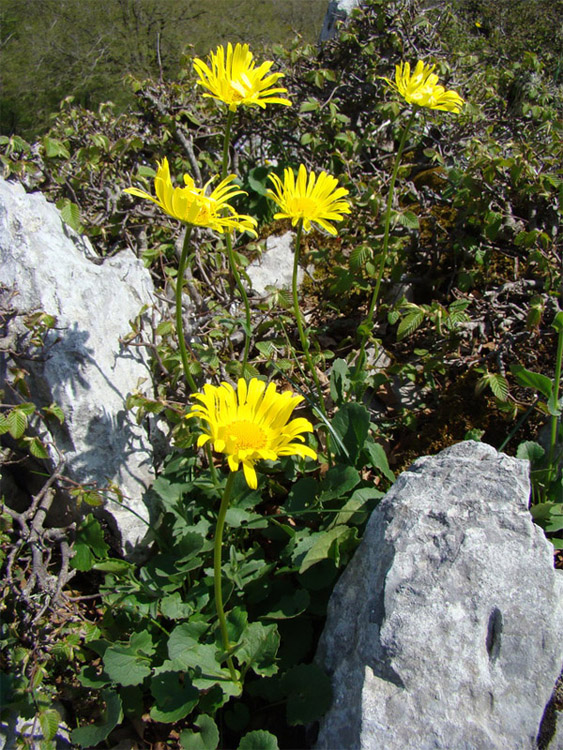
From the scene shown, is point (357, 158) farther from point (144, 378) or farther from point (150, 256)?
point (144, 378)

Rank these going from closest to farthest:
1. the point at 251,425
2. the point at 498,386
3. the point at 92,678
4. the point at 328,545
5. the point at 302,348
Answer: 1. the point at 251,425
2. the point at 328,545
3. the point at 92,678
4. the point at 498,386
5. the point at 302,348

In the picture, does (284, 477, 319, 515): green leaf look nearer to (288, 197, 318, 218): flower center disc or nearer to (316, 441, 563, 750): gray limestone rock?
(316, 441, 563, 750): gray limestone rock

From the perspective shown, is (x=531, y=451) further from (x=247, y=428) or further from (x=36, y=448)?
(x=36, y=448)

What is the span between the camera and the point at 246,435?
70.2 inches

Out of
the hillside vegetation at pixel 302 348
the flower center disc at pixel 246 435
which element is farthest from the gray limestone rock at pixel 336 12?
the flower center disc at pixel 246 435

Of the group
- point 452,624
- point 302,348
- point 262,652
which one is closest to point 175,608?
point 262,652

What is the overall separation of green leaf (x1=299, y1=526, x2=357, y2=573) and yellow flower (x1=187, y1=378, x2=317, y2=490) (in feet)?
1.71

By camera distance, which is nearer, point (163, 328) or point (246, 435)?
point (246, 435)

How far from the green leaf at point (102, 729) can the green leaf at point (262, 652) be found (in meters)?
0.49

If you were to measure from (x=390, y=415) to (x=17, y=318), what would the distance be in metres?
2.01

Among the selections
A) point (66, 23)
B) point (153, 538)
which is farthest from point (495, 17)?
point (153, 538)

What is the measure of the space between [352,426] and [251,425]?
2.85ft

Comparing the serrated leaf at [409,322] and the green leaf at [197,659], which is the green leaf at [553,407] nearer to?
the serrated leaf at [409,322]

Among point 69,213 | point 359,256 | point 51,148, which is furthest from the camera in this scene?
point 359,256
